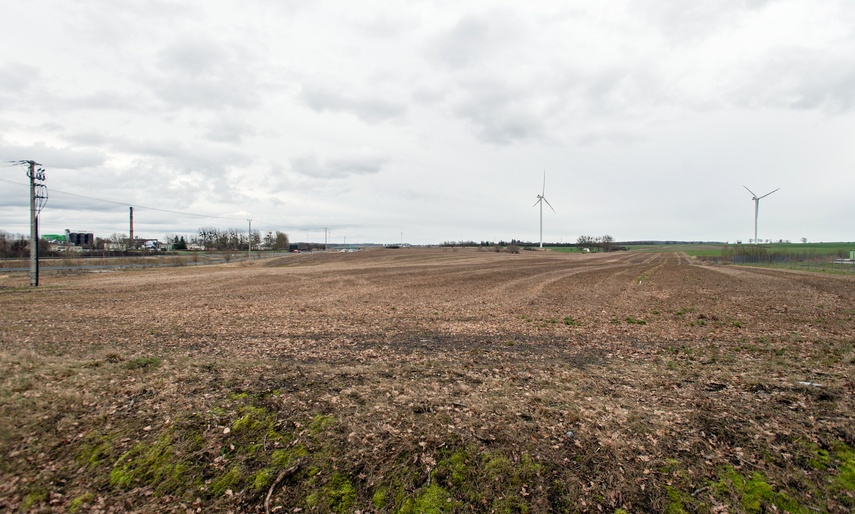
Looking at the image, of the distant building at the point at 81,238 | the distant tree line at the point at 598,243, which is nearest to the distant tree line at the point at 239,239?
the distant building at the point at 81,238

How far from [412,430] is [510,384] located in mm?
2916

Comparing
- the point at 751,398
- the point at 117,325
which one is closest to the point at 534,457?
the point at 751,398

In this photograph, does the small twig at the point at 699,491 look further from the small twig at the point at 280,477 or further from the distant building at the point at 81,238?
the distant building at the point at 81,238

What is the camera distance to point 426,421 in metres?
6.35

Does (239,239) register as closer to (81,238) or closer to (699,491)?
(81,238)

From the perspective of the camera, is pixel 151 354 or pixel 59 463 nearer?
pixel 59 463

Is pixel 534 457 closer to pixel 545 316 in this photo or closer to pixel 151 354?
pixel 151 354

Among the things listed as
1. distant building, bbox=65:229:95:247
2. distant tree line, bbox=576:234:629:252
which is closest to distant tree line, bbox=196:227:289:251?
distant building, bbox=65:229:95:247

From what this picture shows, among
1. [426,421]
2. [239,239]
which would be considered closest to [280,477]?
[426,421]

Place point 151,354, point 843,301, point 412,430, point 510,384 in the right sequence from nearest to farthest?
point 412,430 → point 510,384 → point 151,354 → point 843,301

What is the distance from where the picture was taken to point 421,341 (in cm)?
1245

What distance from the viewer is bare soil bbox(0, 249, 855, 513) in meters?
4.71

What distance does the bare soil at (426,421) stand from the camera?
471cm

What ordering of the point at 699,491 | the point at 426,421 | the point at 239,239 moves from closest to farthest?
the point at 699,491
the point at 426,421
the point at 239,239
